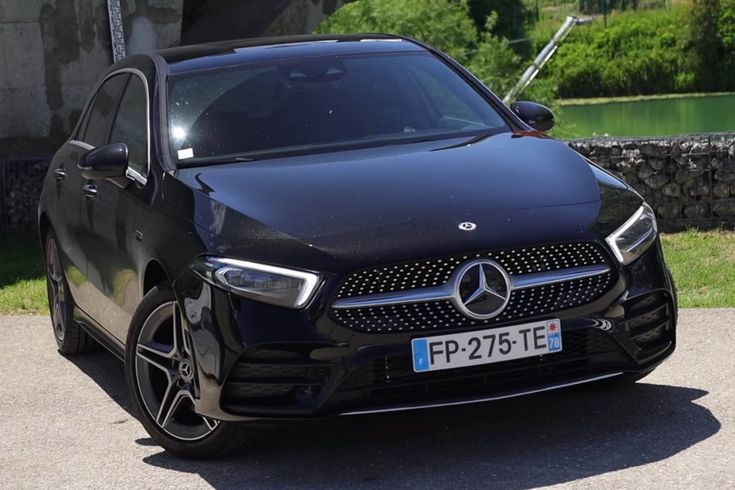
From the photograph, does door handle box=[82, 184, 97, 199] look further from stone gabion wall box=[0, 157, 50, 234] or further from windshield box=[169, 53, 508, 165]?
stone gabion wall box=[0, 157, 50, 234]

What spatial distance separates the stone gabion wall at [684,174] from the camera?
1138cm

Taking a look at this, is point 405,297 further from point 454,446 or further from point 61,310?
point 61,310

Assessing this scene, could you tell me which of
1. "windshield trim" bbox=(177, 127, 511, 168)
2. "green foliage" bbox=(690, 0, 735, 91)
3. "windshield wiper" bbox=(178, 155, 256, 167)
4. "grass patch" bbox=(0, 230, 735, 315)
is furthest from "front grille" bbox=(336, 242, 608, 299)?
"green foliage" bbox=(690, 0, 735, 91)

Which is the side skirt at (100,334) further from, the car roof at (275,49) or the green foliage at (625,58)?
the green foliage at (625,58)

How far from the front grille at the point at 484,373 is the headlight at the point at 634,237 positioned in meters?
0.30

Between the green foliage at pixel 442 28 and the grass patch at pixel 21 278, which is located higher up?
the grass patch at pixel 21 278

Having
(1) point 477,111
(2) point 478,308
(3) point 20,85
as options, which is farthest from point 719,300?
(3) point 20,85

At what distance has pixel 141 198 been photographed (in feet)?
21.6

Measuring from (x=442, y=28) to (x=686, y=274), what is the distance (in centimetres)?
2546

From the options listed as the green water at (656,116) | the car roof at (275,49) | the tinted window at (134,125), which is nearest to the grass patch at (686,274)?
the car roof at (275,49)

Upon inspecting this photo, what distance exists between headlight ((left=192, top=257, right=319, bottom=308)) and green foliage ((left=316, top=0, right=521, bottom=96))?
94.7 ft

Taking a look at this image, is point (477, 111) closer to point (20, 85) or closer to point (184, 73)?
point (184, 73)

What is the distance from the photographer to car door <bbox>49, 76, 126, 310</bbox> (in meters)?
7.58

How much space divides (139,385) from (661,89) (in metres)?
64.2
